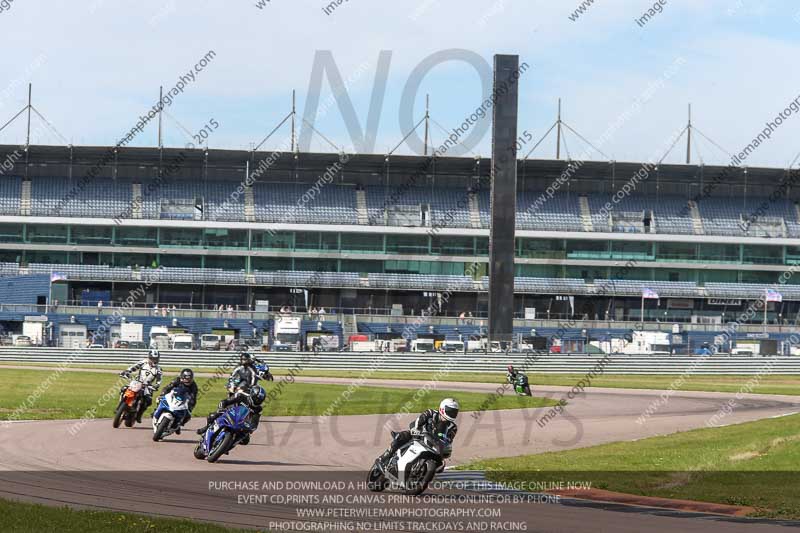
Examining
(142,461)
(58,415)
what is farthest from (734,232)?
(142,461)

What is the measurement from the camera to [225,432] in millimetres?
21844

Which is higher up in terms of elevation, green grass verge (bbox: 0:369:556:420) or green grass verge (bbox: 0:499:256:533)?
green grass verge (bbox: 0:499:256:533)

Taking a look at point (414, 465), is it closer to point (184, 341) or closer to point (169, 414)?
point (169, 414)

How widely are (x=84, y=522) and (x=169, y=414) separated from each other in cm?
1169

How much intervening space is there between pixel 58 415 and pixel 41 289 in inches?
2364

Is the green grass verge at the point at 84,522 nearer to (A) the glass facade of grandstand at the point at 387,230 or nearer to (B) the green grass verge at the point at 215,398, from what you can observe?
(B) the green grass verge at the point at 215,398

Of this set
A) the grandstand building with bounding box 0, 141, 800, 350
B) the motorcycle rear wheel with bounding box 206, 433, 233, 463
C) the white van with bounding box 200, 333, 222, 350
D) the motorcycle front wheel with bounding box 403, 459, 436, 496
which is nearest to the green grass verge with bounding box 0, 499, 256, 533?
the motorcycle front wheel with bounding box 403, 459, 436, 496

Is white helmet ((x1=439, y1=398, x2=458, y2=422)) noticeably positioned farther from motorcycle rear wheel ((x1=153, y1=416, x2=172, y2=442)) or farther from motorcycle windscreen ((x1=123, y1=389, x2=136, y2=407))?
motorcycle windscreen ((x1=123, y1=389, x2=136, y2=407))

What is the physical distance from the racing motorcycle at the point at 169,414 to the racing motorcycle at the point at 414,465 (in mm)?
8226

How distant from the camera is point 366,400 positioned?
41969 mm

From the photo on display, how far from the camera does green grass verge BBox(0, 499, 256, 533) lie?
43.6 ft

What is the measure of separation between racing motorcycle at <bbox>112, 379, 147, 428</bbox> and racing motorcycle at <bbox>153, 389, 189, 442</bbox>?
7.66 ft

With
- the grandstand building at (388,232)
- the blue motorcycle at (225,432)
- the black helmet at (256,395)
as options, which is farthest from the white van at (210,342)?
the blue motorcycle at (225,432)

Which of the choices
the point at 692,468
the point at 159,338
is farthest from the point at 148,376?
the point at 159,338
